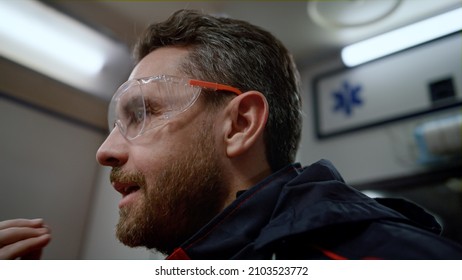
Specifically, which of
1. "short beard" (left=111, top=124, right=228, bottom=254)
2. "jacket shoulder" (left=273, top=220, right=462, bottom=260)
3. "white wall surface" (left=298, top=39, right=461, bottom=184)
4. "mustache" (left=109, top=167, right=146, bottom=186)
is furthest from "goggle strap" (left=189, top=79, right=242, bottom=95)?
"white wall surface" (left=298, top=39, right=461, bottom=184)

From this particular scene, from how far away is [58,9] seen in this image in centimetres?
79

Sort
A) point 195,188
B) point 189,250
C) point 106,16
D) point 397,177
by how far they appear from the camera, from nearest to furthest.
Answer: point 189,250 < point 195,188 < point 106,16 < point 397,177

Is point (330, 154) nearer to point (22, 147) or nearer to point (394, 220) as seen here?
point (394, 220)

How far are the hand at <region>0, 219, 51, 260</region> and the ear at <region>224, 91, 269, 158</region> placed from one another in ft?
1.28

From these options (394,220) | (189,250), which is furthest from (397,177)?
(189,250)

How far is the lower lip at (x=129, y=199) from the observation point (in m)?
0.63

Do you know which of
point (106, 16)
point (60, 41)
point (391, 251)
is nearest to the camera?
point (391, 251)

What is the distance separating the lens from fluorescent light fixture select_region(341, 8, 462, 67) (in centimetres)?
124

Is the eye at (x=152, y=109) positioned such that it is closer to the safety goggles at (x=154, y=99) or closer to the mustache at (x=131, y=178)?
the safety goggles at (x=154, y=99)

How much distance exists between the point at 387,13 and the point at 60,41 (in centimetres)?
113

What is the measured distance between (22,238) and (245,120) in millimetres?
478

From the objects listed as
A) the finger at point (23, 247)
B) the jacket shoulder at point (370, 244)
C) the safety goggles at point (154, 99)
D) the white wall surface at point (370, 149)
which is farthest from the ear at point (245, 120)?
the white wall surface at point (370, 149)

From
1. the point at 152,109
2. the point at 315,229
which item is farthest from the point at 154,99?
the point at 315,229

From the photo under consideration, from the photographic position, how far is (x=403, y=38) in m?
1.29
